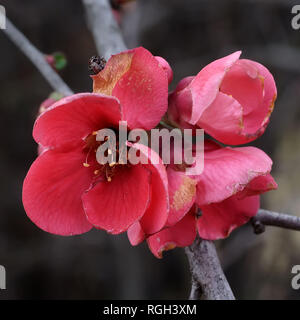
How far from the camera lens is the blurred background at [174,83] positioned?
273cm

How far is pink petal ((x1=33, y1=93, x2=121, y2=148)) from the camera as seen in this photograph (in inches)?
25.0

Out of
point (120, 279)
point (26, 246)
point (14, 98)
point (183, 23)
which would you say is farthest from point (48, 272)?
point (183, 23)

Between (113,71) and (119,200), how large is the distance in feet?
0.71

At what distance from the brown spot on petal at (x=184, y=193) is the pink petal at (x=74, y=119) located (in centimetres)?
15

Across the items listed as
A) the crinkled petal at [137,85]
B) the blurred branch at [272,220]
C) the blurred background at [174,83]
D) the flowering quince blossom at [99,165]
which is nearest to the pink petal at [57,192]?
the flowering quince blossom at [99,165]

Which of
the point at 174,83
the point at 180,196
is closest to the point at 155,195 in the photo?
the point at 180,196

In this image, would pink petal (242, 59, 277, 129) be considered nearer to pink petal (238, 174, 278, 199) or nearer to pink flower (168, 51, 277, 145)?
pink flower (168, 51, 277, 145)

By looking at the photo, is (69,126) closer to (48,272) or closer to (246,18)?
(48,272)

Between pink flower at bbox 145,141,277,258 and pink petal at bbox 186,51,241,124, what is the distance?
83mm

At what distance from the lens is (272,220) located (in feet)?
2.87

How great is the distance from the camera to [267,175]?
26.9 inches

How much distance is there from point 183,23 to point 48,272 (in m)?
2.03

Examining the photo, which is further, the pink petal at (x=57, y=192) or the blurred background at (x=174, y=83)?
the blurred background at (x=174, y=83)

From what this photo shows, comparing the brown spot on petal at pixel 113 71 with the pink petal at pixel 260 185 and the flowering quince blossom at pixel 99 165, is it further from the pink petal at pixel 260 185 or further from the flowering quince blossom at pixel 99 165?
the pink petal at pixel 260 185
